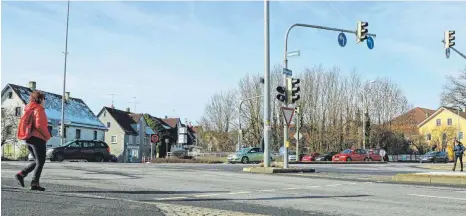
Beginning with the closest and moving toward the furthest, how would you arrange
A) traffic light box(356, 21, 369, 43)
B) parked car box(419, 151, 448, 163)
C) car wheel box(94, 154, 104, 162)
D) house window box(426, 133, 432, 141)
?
traffic light box(356, 21, 369, 43) < car wheel box(94, 154, 104, 162) < parked car box(419, 151, 448, 163) < house window box(426, 133, 432, 141)

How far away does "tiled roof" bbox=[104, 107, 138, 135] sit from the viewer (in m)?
81.1

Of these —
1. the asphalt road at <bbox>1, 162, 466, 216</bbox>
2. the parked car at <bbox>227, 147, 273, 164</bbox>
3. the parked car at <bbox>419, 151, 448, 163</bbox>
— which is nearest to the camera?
the asphalt road at <bbox>1, 162, 466, 216</bbox>

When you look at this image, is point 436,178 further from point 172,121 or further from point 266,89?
point 172,121

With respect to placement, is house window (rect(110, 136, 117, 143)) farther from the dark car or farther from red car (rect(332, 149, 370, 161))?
the dark car

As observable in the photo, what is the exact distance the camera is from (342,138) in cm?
6356

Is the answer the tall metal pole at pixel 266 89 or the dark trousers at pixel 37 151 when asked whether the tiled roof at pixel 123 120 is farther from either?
the dark trousers at pixel 37 151

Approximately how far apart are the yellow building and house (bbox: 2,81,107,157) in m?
56.0

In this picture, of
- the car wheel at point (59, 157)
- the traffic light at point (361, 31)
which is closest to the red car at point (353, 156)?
the traffic light at point (361, 31)

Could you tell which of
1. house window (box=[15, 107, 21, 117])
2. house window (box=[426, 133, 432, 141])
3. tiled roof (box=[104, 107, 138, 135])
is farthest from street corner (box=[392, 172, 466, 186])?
house window (box=[426, 133, 432, 141])

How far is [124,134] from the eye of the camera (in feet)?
262

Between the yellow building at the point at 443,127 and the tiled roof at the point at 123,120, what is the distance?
167 ft

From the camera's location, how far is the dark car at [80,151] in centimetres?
3003

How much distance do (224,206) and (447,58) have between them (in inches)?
768

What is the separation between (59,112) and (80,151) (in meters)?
32.2
